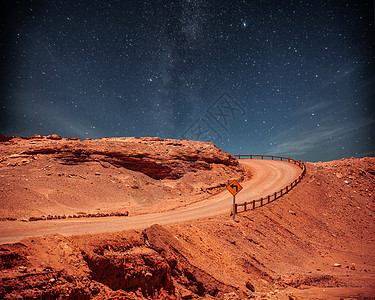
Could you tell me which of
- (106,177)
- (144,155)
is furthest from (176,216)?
(144,155)

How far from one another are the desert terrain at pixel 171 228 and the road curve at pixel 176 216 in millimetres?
99

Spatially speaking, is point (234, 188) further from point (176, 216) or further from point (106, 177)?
point (106, 177)

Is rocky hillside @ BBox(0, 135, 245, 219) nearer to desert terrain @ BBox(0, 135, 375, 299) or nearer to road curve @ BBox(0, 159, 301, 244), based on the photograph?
desert terrain @ BBox(0, 135, 375, 299)

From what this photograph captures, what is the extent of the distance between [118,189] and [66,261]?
17203 mm

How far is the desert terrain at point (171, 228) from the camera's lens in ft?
19.7

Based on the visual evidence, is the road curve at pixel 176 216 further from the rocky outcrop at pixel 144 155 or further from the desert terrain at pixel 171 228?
the rocky outcrop at pixel 144 155

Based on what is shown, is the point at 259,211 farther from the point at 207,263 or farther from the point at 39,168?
the point at 39,168

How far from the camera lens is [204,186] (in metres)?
27.0

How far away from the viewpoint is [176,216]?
15.2 m

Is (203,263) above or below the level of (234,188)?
below

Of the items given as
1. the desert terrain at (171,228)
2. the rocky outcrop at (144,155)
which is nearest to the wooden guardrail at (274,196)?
the desert terrain at (171,228)

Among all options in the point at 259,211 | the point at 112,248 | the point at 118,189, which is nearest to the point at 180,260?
the point at 112,248

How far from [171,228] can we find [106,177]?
15.9 m

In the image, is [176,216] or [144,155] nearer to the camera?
[176,216]
